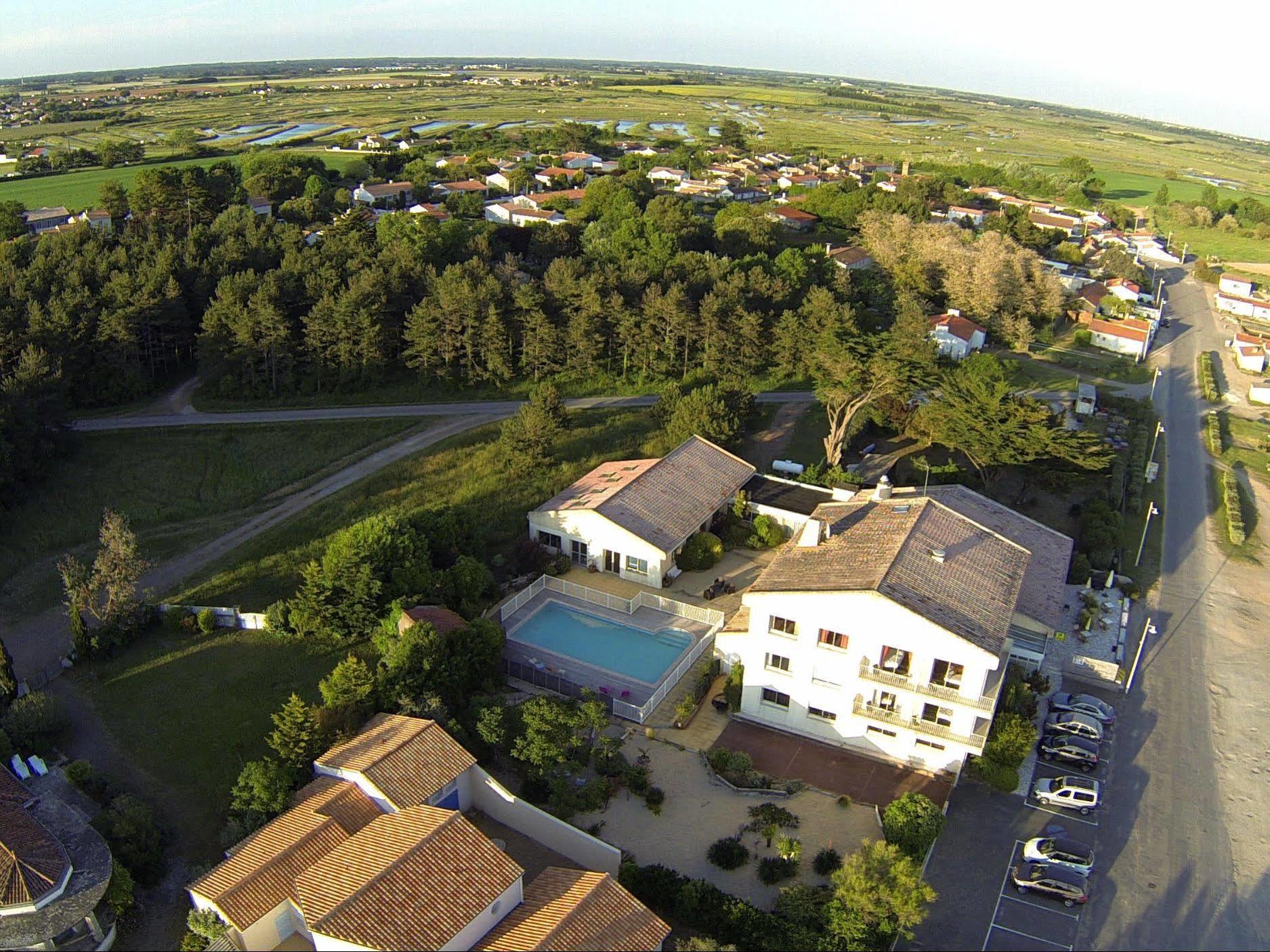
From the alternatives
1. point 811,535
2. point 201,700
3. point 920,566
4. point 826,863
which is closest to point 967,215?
point 811,535

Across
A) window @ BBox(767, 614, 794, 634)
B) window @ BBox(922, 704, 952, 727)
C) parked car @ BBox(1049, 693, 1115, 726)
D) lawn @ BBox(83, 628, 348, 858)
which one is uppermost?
window @ BBox(767, 614, 794, 634)

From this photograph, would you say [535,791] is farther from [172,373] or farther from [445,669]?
[172,373]

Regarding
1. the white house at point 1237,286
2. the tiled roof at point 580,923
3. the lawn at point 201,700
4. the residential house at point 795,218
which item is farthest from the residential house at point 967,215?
the tiled roof at point 580,923

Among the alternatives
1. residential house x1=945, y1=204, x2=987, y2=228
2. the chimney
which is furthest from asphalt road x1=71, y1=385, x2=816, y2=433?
residential house x1=945, y1=204, x2=987, y2=228

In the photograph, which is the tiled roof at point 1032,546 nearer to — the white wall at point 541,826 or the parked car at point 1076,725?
the parked car at point 1076,725

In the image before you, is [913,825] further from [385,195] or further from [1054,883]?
[385,195]

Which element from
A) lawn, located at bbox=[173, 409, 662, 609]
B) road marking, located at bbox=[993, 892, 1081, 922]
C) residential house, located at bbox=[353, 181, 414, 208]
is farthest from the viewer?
residential house, located at bbox=[353, 181, 414, 208]

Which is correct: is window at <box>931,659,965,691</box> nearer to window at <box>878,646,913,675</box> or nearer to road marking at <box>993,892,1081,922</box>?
window at <box>878,646,913,675</box>

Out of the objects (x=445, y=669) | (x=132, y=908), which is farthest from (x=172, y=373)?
(x=132, y=908)
